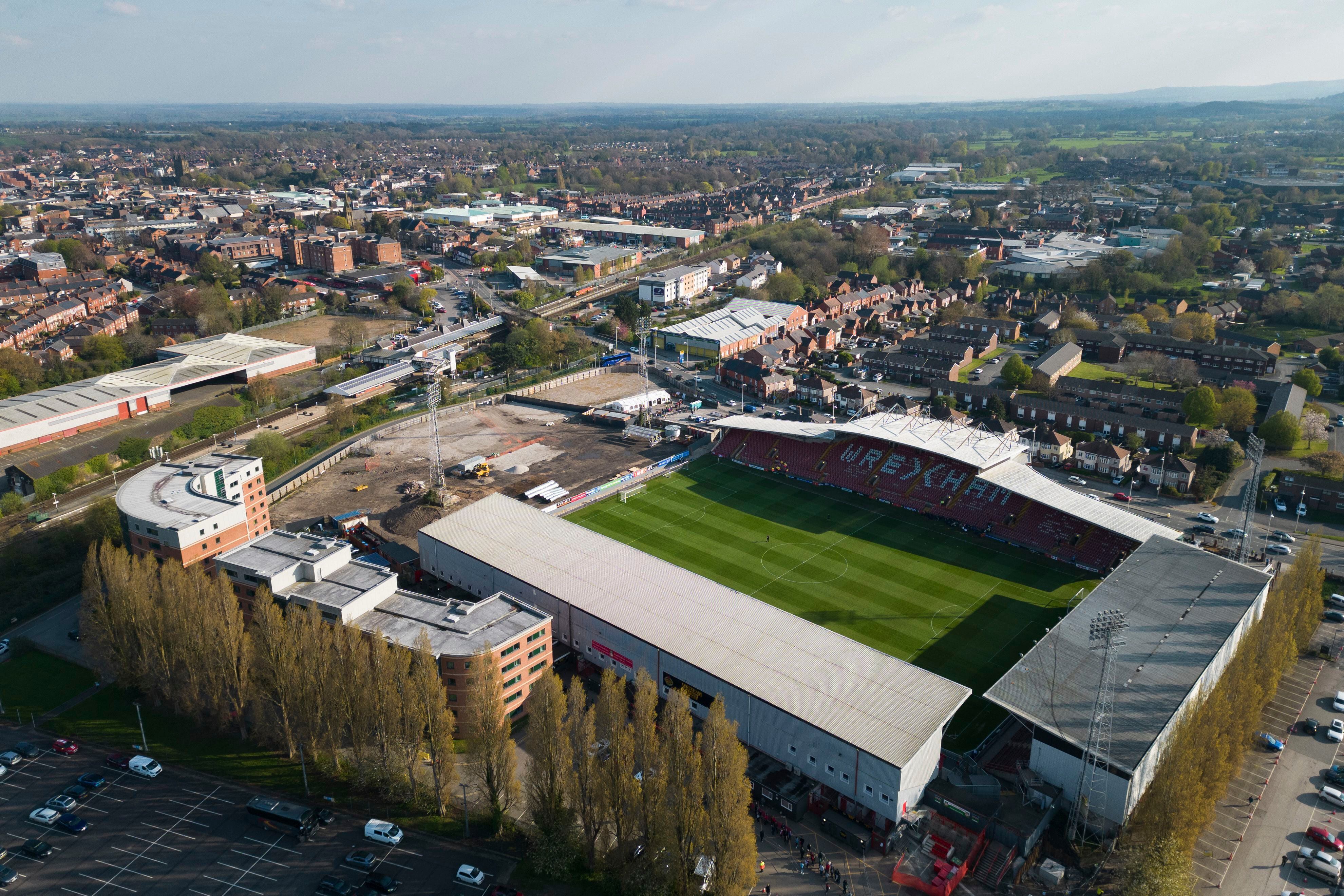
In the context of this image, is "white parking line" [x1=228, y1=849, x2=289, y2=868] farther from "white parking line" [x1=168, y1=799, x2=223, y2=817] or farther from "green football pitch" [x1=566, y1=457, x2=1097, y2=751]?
"green football pitch" [x1=566, y1=457, x2=1097, y2=751]

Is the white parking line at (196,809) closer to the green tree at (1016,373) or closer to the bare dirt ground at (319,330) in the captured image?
the green tree at (1016,373)

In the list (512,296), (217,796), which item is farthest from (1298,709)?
(512,296)

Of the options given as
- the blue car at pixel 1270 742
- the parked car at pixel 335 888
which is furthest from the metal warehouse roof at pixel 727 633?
the parked car at pixel 335 888

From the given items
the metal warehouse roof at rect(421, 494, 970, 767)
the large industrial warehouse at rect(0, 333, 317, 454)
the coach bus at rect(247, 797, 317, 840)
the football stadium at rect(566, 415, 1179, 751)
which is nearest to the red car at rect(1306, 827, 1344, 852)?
the football stadium at rect(566, 415, 1179, 751)

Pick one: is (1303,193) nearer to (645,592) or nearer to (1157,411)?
(1157,411)

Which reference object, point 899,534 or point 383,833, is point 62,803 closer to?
point 383,833

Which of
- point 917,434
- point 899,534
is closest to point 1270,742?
point 899,534
